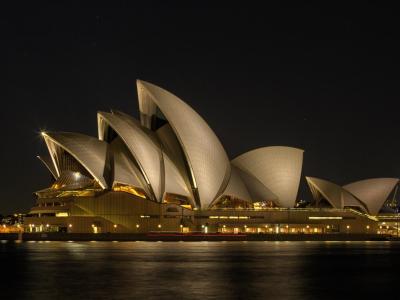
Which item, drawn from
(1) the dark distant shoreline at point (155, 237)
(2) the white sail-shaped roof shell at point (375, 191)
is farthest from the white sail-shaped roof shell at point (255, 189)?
(2) the white sail-shaped roof shell at point (375, 191)

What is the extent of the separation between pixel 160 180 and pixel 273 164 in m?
18.3

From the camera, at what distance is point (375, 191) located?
346 feet

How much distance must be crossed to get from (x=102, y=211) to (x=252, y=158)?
22.8 meters

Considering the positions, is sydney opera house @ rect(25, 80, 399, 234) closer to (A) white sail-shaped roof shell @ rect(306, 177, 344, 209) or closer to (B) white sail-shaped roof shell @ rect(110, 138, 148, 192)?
(B) white sail-shaped roof shell @ rect(110, 138, 148, 192)

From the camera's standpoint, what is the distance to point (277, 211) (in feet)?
319

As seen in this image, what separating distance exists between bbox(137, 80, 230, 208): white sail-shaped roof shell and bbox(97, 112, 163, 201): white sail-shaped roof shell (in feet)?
11.9

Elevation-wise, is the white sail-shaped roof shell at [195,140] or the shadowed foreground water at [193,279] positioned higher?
the white sail-shaped roof shell at [195,140]

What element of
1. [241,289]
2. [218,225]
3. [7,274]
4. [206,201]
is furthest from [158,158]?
[241,289]

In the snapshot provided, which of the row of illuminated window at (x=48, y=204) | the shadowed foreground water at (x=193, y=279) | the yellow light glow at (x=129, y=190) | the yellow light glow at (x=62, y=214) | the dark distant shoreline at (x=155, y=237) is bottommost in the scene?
the shadowed foreground water at (x=193, y=279)

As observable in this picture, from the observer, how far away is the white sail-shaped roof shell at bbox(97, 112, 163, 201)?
81.2 metres

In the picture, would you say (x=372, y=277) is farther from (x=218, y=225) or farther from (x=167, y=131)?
(x=218, y=225)

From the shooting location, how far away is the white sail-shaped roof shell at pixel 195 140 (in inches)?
3184

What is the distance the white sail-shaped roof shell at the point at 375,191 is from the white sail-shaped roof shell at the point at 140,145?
117 feet

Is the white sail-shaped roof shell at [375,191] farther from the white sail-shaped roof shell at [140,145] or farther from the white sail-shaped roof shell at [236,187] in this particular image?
the white sail-shaped roof shell at [140,145]
